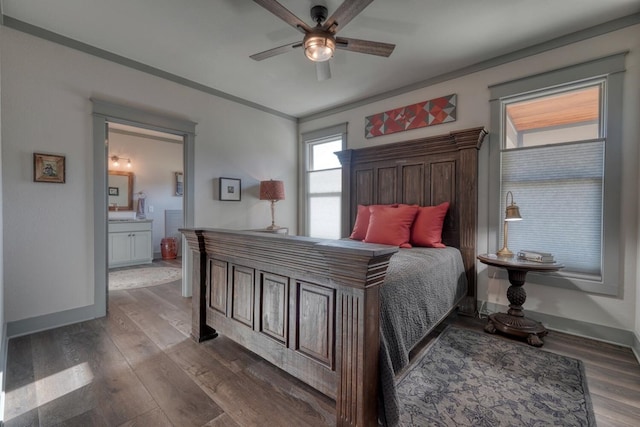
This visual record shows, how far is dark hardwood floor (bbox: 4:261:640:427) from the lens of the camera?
144 centimetres

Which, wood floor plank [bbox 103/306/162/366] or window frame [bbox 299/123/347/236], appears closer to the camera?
wood floor plank [bbox 103/306/162/366]

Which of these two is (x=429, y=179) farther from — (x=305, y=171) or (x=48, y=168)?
(x=48, y=168)

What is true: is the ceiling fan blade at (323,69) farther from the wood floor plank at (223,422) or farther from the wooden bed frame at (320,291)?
the wood floor plank at (223,422)

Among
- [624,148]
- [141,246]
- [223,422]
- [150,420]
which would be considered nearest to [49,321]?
[150,420]

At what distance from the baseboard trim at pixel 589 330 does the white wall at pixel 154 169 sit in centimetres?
655

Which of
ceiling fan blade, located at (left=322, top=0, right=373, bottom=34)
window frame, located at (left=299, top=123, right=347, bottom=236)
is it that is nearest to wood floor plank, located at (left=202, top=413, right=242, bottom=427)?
ceiling fan blade, located at (left=322, top=0, right=373, bottom=34)

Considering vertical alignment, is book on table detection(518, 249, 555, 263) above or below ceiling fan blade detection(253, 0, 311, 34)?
below

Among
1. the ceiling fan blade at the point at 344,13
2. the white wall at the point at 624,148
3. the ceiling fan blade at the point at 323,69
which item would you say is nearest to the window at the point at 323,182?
the white wall at the point at 624,148

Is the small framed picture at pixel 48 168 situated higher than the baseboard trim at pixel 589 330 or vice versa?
the small framed picture at pixel 48 168

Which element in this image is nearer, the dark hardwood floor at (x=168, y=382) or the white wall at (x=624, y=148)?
the dark hardwood floor at (x=168, y=382)

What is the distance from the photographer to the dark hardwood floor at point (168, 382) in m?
1.44

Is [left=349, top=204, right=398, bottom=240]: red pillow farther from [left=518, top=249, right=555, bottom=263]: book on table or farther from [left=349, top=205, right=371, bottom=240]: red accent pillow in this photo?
[left=518, top=249, right=555, bottom=263]: book on table

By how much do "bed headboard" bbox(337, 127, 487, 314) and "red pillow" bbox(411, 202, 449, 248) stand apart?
19 centimetres

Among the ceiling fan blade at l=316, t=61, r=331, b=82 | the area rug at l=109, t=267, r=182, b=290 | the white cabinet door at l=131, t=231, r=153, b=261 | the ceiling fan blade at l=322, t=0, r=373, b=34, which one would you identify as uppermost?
the ceiling fan blade at l=322, t=0, r=373, b=34
